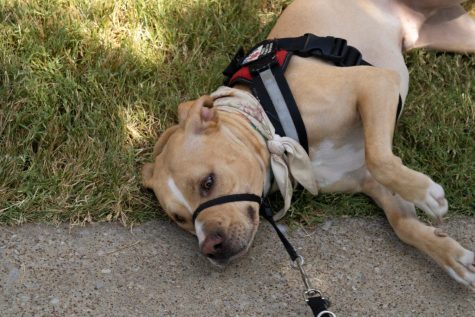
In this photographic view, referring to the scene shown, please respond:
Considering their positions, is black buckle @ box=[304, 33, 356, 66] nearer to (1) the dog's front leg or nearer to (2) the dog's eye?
(1) the dog's front leg

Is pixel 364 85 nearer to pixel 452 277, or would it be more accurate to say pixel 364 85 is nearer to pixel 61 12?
pixel 452 277

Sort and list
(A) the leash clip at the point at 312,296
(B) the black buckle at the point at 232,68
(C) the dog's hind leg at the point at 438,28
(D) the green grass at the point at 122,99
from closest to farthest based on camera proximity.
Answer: (A) the leash clip at the point at 312,296, (D) the green grass at the point at 122,99, (B) the black buckle at the point at 232,68, (C) the dog's hind leg at the point at 438,28

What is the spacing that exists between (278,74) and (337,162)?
1.82 ft

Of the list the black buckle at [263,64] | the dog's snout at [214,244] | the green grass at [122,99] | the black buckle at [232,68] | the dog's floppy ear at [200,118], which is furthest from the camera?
the black buckle at [232,68]

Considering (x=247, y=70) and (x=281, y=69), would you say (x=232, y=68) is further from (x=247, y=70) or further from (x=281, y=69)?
(x=281, y=69)

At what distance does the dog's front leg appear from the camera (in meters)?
3.01

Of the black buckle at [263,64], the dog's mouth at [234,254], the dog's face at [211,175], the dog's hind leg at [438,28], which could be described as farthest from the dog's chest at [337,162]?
the dog's hind leg at [438,28]

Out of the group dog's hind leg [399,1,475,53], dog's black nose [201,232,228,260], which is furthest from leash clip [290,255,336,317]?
dog's hind leg [399,1,475,53]

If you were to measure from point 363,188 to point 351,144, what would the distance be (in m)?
0.25

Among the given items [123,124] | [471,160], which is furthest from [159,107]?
[471,160]

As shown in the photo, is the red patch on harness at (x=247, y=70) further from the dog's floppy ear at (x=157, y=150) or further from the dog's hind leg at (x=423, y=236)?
the dog's hind leg at (x=423, y=236)

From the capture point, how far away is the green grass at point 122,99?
3.53 metres

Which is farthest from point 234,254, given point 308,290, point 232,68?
point 232,68

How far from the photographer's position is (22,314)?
300 cm
